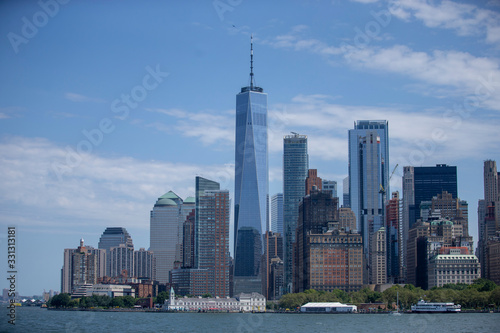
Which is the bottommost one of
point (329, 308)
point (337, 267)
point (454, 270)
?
point (329, 308)

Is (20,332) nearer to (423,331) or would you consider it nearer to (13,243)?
(13,243)

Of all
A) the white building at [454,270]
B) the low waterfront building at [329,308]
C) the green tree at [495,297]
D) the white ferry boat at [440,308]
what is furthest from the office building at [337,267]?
the green tree at [495,297]

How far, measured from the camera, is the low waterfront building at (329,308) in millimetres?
164375

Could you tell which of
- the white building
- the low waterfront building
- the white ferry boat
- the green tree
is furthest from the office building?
the green tree

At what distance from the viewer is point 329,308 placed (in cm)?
16525

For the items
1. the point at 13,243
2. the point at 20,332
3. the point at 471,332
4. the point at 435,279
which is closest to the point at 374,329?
the point at 471,332

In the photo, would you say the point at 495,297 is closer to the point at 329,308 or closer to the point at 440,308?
the point at 440,308

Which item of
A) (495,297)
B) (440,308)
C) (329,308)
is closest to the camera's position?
(495,297)

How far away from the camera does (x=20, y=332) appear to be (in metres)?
95.1

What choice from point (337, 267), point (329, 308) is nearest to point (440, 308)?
point (329, 308)

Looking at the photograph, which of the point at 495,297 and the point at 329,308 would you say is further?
the point at 329,308

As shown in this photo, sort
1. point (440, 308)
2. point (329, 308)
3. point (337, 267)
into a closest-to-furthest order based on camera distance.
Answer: point (440, 308), point (329, 308), point (337, 267)

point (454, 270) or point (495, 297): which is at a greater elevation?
point (454, 270)

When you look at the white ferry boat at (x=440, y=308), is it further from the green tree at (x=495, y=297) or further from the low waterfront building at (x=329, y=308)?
the low waterfront building at (x=329, y=308)
